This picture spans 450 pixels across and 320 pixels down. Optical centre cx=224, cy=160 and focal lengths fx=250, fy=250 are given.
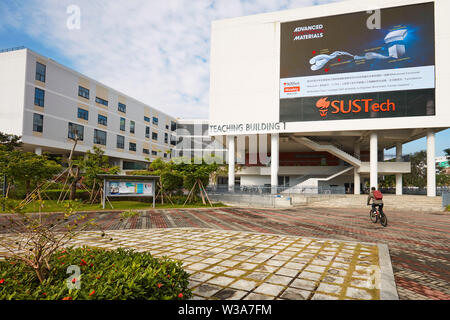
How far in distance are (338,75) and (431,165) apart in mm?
13478

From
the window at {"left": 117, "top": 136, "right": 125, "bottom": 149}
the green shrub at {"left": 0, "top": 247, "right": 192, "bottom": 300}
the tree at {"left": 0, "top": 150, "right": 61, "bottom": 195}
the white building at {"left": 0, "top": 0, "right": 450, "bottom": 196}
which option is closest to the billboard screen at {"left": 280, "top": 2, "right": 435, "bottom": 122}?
the white building at {"left": 0, "top": 0, "right": 450, "bottom": 196}

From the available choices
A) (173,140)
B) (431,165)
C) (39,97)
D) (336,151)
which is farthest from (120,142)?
(431,165)

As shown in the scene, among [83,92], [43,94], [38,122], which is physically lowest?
[38,122]

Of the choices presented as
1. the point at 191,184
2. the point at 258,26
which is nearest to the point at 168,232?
the point at 191,184

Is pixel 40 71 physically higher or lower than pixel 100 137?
higher

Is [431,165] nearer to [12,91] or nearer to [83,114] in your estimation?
[83,114]

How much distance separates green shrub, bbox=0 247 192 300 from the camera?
2537mm

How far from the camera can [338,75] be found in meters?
27.2

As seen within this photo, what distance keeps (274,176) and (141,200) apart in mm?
15400

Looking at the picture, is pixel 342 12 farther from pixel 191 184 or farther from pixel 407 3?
pixel 191 184

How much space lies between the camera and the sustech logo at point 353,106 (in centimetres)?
2578

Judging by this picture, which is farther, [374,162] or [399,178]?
[399,178]

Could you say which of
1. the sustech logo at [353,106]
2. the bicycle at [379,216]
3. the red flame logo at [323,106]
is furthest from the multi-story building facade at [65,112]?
the sustech logo at [353,106]

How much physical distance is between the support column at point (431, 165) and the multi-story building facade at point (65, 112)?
2699cm
